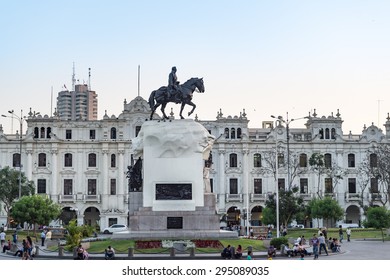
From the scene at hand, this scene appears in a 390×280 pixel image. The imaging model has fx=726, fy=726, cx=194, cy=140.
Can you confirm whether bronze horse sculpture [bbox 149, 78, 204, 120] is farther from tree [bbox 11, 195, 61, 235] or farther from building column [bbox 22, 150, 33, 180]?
building column [bbox 22, 150, 33, 180]

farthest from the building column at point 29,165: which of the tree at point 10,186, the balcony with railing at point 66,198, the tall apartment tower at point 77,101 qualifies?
the tall apartment tower at point 77,101

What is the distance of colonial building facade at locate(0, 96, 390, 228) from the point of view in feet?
278

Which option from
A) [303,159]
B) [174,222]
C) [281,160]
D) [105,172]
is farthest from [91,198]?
[174,222]

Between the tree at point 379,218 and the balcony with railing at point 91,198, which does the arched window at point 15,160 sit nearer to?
the balcony with railing at point 91,198

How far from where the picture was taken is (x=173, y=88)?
41344mm

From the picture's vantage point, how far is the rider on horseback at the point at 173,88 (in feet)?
135

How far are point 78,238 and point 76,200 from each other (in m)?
48.0

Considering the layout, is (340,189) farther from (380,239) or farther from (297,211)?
(380,239)

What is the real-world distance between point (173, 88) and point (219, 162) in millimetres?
46128

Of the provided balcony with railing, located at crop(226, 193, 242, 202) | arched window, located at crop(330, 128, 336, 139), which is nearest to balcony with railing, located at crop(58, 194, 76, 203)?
balcony with railing, located at crop(226, 193, 242, 202)

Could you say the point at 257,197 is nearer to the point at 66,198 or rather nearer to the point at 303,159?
the point at 303,159

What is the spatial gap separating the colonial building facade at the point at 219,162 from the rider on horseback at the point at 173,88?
42.9 m

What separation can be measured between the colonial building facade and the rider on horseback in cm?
4290
